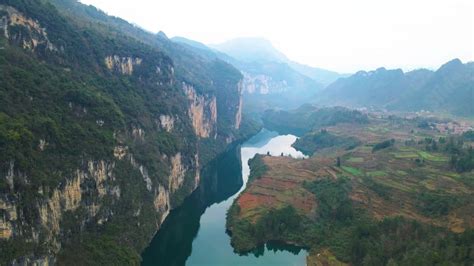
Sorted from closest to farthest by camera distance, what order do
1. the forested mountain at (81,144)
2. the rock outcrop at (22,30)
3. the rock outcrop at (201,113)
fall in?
1. the forested mountain at (81,144)
2. the rock outcrop at (22,30)
3. the rock outcrop at (201,113)

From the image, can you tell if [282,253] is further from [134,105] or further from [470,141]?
[470,141]

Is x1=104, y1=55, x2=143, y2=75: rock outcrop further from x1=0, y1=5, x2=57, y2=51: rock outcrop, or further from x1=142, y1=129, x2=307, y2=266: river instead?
x1=142, y1=129, x2=307, y2=266: river

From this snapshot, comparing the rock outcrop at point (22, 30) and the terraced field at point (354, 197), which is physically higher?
the rock outcrop at point (22, 30)

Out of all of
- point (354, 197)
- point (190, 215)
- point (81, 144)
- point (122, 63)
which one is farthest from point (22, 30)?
point (354, 197)

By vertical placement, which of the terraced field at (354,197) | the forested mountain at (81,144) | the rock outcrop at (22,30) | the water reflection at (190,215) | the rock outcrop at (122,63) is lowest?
the water reflection at (190,215)

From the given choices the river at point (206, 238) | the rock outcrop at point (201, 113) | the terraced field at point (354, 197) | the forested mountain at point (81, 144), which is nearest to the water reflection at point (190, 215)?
the river at point (206, 238)

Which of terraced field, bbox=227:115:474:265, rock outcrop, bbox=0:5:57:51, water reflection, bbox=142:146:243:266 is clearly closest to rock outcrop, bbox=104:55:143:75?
rock outcrop, bbox=0:5:57:51

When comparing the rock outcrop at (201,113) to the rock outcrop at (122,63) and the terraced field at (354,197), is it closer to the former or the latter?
the terraced field at (354,197)
